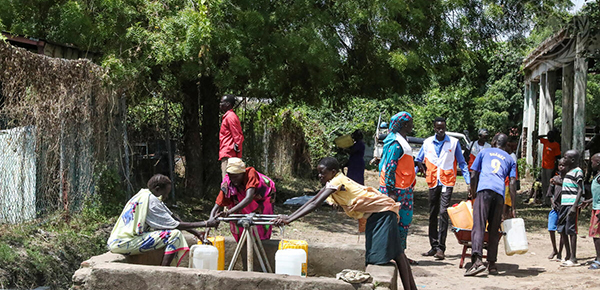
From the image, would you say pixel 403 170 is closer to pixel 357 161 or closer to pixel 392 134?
pixel 392 134

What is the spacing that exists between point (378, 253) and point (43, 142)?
4.79m

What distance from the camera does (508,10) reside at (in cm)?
1323

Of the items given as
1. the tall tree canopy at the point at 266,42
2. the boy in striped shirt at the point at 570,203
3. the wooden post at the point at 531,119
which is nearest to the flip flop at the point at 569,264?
the boy in striped shirt at the point at 570,203

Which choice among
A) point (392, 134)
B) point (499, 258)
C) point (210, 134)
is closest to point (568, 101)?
point (499, 258)

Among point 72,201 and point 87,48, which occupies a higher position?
point 87,48

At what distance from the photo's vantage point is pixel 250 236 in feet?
17.4

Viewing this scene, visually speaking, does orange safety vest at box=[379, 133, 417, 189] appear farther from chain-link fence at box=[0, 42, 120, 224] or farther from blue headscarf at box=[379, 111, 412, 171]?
chain-link fence at box=[0, 42, 120, 224]

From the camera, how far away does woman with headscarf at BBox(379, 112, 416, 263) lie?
6.90 meters

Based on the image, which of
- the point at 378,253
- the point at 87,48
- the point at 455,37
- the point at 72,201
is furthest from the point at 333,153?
the point at 378,253

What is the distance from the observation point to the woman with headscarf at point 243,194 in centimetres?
578

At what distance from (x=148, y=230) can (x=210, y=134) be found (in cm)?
760

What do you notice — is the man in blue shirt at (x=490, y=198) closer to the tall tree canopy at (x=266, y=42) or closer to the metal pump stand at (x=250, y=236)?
the metal pump stand at (x=250, y=236)

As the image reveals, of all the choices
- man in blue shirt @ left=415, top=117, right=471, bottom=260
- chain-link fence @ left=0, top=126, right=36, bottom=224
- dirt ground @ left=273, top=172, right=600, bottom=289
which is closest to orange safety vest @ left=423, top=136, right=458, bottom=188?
man in blue shirt @ left=415, top=117, right=471, bottom=260

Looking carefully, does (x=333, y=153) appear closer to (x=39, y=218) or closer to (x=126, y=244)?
(x=39, y=218)
